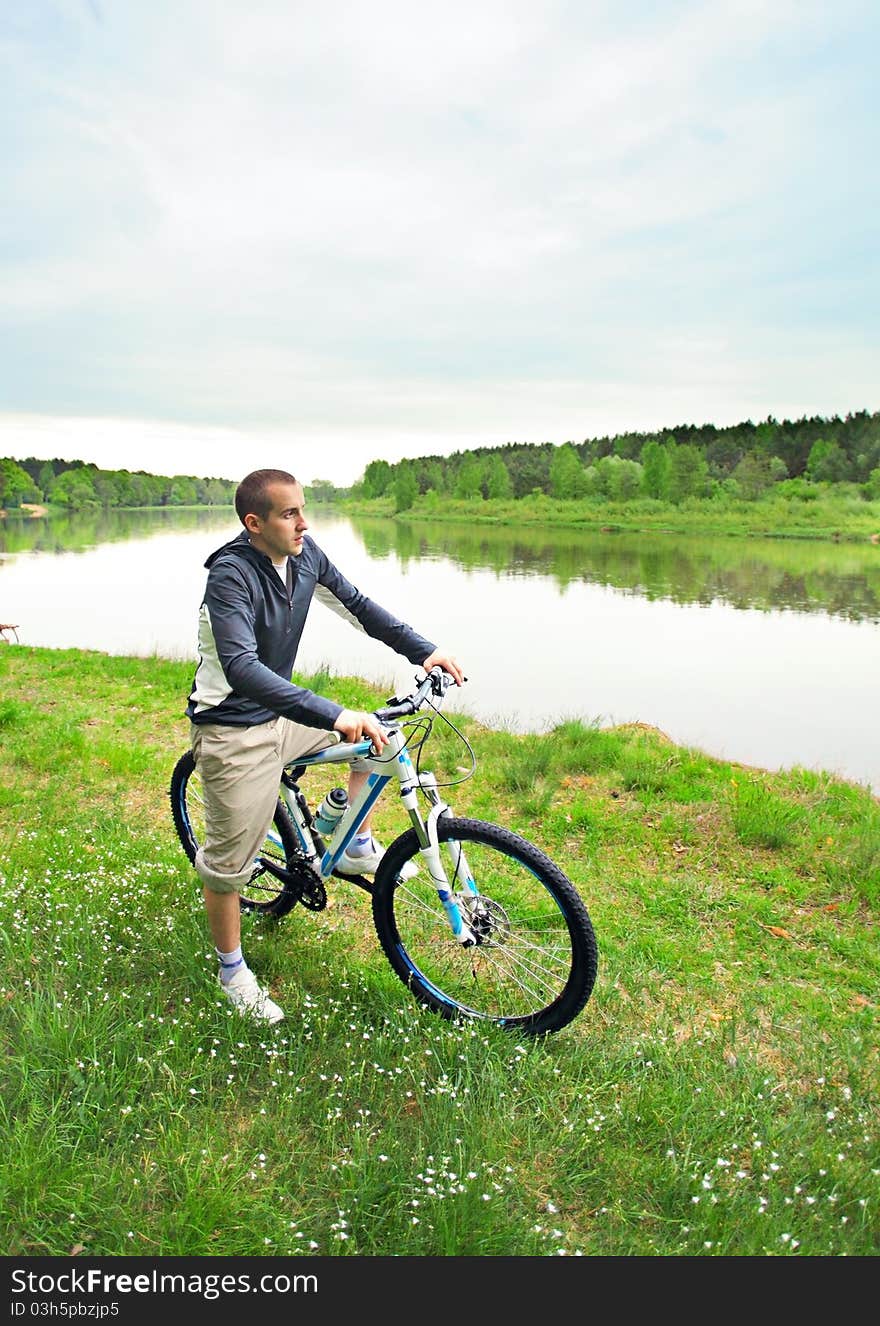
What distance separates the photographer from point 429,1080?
2.75m

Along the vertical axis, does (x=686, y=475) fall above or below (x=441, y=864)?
above

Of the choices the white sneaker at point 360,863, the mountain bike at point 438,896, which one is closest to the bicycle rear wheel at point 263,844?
the mountain bike at point 438,896

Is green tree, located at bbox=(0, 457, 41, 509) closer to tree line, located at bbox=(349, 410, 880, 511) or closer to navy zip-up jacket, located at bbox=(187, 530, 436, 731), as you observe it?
tree line, located at bbox=(349, 410, 880, 511)

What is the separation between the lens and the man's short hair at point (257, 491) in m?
2.82

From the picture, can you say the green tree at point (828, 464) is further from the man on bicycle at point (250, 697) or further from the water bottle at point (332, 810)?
the man on bicycle at point (250, 697)

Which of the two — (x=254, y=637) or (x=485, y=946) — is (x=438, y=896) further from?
(x=254, y=637)

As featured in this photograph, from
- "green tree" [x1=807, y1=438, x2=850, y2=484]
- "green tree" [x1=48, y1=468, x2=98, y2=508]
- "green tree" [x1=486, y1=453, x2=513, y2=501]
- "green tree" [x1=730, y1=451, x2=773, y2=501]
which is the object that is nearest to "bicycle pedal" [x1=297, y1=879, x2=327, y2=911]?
"green tree" [x1=730, y1=451, x2=773, y2=501]

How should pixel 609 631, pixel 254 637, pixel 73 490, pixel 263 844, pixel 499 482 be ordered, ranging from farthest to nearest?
1. pixel 73 490
2. pixel 499 482
3. pixel 609 631
4. pixel 263 844
5. pixel 254 637

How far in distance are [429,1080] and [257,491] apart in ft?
7.16

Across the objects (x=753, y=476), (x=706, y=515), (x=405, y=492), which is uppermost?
(x=405, y=492)

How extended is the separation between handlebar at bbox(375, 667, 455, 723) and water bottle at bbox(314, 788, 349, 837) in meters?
0.51

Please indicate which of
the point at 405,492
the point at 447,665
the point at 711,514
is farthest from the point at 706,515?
the point at 447,665

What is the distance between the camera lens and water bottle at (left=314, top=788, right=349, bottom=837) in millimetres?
3312

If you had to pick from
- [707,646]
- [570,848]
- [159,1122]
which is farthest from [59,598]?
[159,1122]
